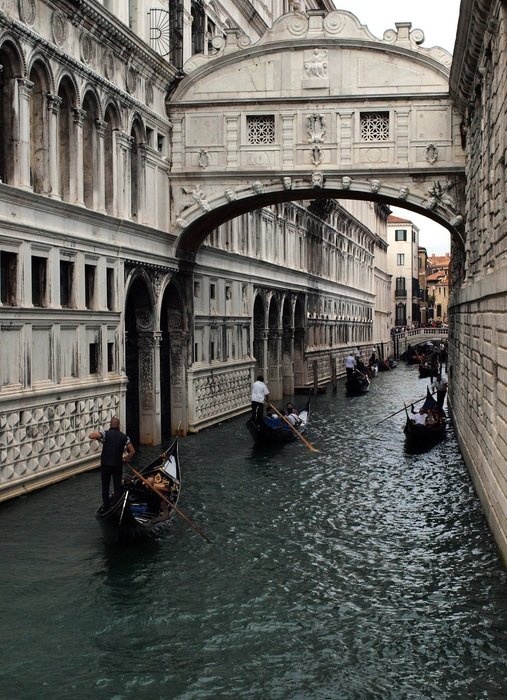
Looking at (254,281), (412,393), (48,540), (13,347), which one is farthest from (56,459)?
(412,393)

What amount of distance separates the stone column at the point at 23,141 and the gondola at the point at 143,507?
163 inches

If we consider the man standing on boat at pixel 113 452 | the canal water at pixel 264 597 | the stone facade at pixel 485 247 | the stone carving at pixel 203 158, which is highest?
the stone carving at pixel 203 158

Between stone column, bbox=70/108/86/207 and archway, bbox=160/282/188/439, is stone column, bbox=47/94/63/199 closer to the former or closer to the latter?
stone column, bbox=70/108/86/207

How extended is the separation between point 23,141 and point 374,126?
775cm

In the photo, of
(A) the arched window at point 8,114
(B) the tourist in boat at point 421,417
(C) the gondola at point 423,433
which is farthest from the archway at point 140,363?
(B) the tourist in boat at point 421,417

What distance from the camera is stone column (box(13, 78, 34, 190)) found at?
43.2 ft

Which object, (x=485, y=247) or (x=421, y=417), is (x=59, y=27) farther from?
(x=421, y=417)

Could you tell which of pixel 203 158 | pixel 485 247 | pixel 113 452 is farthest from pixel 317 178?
pixel 113 452

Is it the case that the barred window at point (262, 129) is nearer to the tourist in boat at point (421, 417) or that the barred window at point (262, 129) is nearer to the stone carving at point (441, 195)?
the stone carving at point (441, 195)

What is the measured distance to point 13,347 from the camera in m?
13.1

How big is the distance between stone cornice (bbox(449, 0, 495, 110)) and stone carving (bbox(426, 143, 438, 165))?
89cm

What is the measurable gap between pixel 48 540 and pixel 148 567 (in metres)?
1.61

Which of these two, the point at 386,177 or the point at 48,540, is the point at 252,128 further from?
the point at 48,540

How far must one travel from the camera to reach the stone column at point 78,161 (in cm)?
1525
